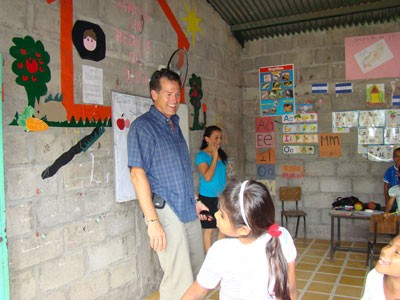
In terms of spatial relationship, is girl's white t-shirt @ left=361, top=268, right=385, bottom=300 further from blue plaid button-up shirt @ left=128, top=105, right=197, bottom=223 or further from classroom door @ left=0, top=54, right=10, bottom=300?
classroom door @ left=0, top=54, right=10, bottom=300

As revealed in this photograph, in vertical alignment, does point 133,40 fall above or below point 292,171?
above

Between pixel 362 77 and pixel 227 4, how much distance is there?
A: 6.36 ft

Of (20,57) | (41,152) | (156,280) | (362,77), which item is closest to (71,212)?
(41,152)

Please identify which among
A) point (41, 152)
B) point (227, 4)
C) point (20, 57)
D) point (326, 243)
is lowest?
point (326, 243)

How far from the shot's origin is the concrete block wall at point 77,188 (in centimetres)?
209

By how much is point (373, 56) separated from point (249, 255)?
4137 mm

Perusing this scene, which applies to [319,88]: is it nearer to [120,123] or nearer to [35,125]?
[120,123]

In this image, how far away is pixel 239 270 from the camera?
1448mm

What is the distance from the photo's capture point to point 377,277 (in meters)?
1.52

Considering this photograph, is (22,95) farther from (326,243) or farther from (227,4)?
(326,243)

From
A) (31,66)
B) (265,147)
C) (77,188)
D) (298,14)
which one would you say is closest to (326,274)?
(265,147)

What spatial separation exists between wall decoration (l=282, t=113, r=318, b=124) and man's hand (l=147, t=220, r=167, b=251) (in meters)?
3.54

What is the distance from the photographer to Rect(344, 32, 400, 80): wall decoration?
4645mm

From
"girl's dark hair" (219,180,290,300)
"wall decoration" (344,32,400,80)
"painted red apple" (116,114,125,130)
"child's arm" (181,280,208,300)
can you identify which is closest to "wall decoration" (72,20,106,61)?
"painted red apple" (116,114,125,130)
